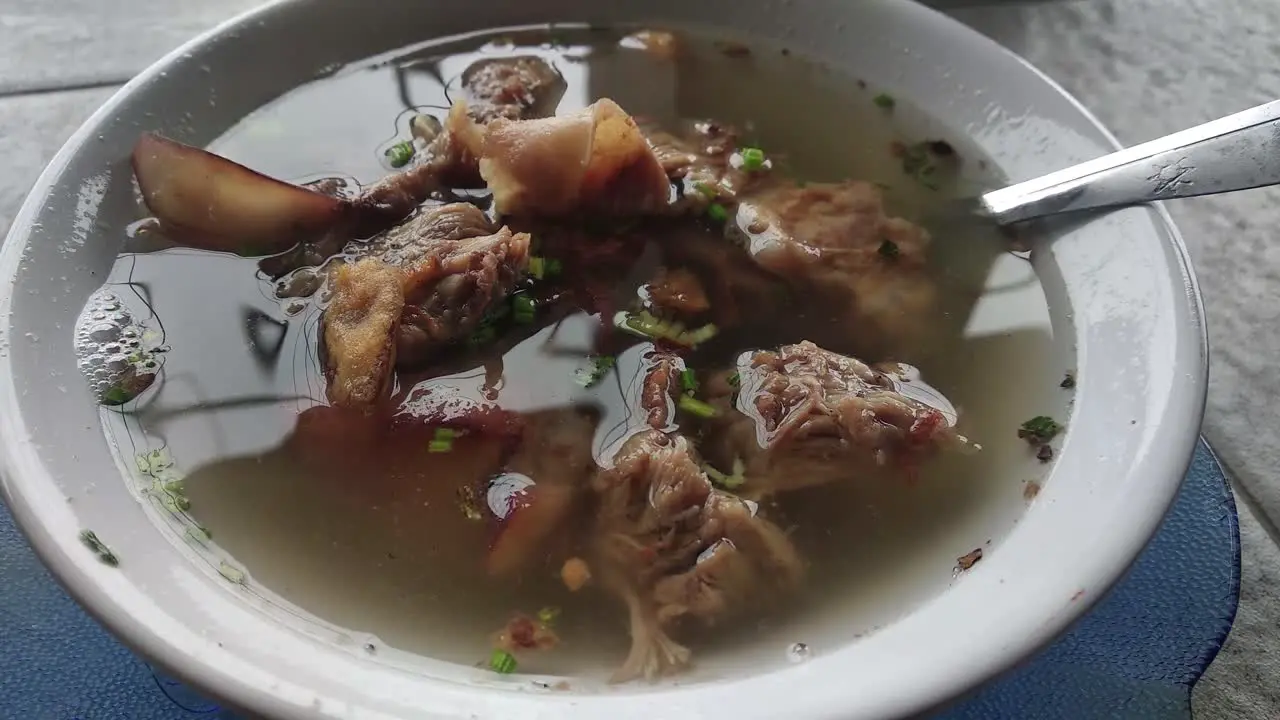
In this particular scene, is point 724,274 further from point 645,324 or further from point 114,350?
point 114,350

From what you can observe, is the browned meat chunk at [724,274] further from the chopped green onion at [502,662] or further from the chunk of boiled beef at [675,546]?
the chopped green onion at [502,662]

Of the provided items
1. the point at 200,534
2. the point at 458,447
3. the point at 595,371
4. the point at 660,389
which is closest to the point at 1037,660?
the point at 660,389

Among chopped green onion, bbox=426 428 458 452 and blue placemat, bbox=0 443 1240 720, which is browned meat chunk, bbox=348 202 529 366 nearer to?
chopped green onion, bbox=426 428 458 452

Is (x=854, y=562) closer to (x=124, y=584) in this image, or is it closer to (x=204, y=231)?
Answer: (x=124, y=584)

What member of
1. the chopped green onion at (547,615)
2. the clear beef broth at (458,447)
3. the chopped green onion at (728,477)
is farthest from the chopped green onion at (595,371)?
the chopped green onion at (547,615)

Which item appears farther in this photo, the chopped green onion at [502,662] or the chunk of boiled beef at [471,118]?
the chunk of boiled beef at [471,118]

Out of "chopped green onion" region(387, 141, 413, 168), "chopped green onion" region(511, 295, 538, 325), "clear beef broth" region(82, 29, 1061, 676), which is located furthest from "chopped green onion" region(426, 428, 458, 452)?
"chopped green onion" region(387, 141, 413, 168)
